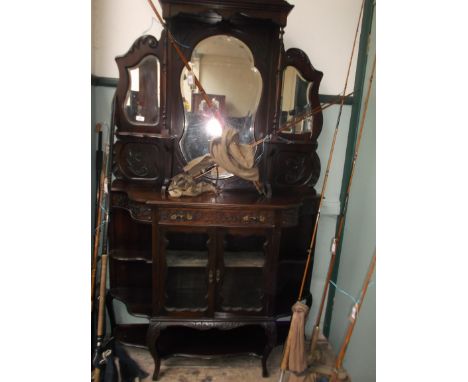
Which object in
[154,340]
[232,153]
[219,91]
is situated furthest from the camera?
[219,91]

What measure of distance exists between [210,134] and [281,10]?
0.72 meters

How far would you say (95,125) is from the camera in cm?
161

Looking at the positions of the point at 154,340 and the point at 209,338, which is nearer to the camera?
the point at 154,340

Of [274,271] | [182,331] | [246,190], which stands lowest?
[182,331]

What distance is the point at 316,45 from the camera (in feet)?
5.67

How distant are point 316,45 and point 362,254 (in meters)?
1.28

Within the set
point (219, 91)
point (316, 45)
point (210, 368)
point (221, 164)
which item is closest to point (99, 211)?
point (221, 164)

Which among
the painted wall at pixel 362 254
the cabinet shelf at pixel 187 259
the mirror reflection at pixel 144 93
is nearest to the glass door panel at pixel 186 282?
the cabinet shelf at pixel 187 259

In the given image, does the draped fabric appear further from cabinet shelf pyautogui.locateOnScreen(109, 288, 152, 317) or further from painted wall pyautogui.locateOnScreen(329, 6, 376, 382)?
cabinet shelf pyautogui.locateOnScreen(109, 288, 152, 317)

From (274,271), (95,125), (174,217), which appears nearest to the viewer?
(174,217)

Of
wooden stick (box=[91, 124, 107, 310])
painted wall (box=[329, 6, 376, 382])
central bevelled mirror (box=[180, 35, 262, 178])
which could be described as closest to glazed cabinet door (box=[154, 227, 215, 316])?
wooden stick (box=[91, 124, 107, 310])

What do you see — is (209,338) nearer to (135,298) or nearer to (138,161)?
(135,298)

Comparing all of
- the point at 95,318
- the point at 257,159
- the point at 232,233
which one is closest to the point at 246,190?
the point at 257,159
